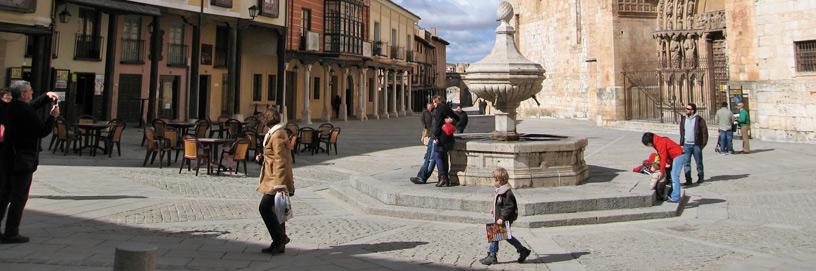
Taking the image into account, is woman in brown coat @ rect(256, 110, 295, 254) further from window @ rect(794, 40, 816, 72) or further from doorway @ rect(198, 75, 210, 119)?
doorway @ rect(198, 75, 210, 119)

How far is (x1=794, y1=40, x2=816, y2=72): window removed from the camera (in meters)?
15.3

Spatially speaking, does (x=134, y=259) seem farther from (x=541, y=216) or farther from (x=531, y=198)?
(x=531, y=198)

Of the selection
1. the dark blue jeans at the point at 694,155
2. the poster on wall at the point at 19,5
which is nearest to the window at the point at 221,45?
the poster on wall at the point at 19,5

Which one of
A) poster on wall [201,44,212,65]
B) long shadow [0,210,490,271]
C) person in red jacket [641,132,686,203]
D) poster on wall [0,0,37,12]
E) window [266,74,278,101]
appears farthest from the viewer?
→ window [266,74,278,101]

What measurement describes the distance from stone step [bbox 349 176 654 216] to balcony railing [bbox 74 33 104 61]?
19268mm

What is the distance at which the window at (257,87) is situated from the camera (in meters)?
28.6

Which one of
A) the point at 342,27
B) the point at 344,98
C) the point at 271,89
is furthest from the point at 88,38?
the point at 344,98

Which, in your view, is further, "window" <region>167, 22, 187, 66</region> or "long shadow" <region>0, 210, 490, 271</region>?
"window" <region>167, 22, 187, 66</region>

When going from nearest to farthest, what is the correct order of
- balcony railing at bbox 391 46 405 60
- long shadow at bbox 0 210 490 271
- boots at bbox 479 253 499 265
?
long shadow at bbox 0 210 490 271 → boots at bbox 479 253 499 265 → balcony railing at bbox 391 46 405 60

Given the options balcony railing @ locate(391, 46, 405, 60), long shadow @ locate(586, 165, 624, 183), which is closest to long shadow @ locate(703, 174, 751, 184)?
long shadow @ locate(586, 165, 624, 183)

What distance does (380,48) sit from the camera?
118ft

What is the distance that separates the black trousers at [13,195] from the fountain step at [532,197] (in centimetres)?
385

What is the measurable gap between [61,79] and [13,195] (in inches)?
734

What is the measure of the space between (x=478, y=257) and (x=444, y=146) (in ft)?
9.20
